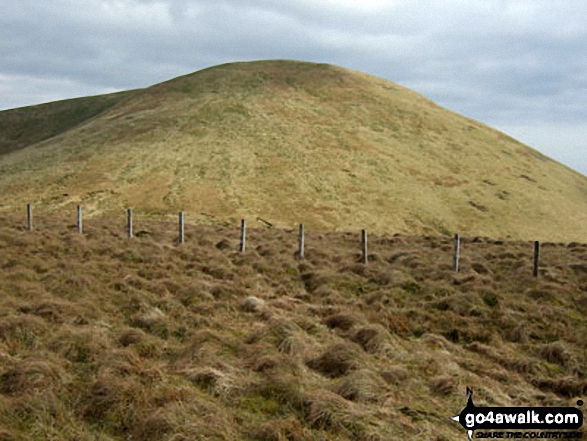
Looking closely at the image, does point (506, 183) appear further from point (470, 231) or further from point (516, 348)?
point (516, 348)

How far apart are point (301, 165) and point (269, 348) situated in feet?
170

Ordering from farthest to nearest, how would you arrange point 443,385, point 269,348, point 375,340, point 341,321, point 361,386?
point 341,321 < point 375,340 < point 269,348 < point 443,385 < point 361,386

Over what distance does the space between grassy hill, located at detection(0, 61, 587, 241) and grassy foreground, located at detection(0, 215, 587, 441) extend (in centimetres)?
2929

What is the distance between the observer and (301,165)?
60.7 m

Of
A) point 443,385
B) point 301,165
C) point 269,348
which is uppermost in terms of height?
Answer: point 301,165

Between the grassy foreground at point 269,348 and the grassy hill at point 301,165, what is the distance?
29290 millimetres

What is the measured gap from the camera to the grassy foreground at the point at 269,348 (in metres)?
6.84

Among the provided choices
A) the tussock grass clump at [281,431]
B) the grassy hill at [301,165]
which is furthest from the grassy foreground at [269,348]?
the grassy hill at [301,165]

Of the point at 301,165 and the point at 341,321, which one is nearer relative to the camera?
the point at 341,321

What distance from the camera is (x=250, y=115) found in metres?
74.0

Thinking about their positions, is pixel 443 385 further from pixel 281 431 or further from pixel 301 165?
pixel 301 165

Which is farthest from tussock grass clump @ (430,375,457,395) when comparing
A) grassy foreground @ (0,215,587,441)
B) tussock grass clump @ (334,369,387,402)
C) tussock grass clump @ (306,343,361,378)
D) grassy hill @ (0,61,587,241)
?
grassy hill @ (0,61,587,241)

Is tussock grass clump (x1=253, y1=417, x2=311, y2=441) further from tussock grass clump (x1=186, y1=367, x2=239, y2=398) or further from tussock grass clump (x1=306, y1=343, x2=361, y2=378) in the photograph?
tussock grass clump (x1=306, y1=343, x2=361, y2=378)

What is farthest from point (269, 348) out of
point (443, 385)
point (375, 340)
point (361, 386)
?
point (443, 385)
